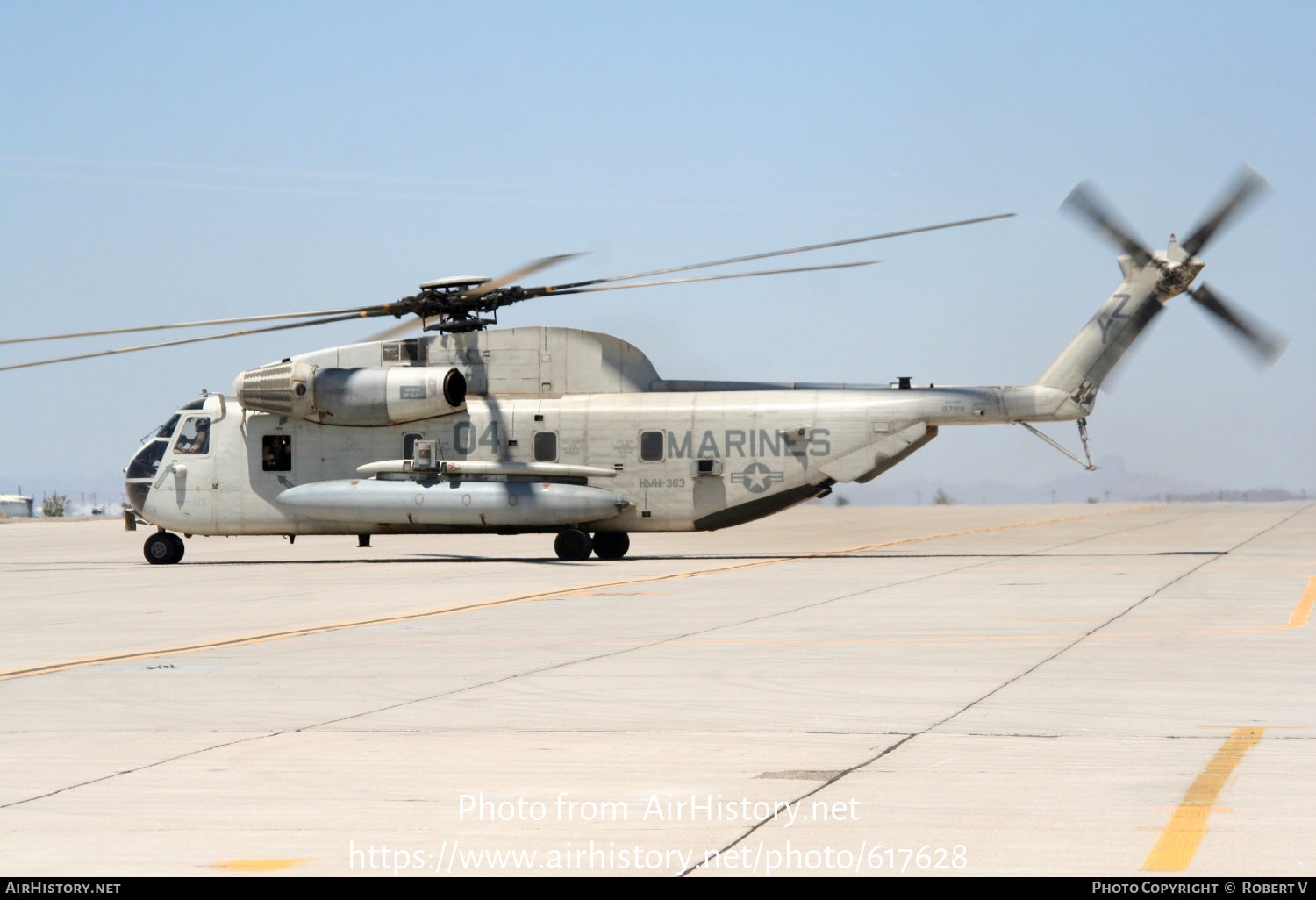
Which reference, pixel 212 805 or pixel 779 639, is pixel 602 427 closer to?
pixel 779 639

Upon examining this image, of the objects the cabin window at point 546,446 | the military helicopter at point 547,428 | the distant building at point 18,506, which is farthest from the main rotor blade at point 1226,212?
the distant building at point 18,506

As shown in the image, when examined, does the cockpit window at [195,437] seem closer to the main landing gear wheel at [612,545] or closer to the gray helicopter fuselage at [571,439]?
the gray helicopter fuselage at [571,439]

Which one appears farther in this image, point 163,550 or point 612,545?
point 163,550

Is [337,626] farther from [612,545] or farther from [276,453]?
[276,453]

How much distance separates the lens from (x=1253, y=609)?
655 inches

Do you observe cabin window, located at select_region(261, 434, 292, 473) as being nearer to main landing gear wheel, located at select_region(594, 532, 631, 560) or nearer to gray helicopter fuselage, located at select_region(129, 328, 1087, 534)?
gray helicopter fuselage, located at select_region(129, 328, 1087, 534)

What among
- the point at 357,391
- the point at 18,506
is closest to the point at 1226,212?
the point at 357,391

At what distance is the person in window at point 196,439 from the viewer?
30266mm

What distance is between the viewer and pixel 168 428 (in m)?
30.8

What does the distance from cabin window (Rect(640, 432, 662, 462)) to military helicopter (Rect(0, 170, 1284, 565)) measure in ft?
0.08

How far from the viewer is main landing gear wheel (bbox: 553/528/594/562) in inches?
1143

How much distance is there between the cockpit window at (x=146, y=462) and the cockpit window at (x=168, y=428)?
15 cm

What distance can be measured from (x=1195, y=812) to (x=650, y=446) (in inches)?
884

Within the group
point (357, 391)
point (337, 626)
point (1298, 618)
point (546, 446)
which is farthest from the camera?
point (546, 446)
